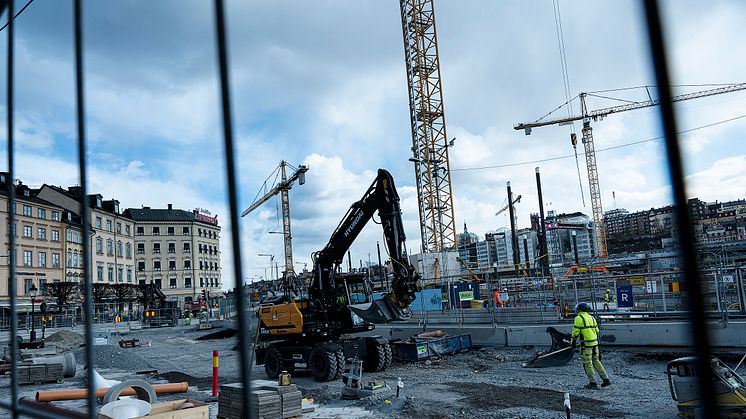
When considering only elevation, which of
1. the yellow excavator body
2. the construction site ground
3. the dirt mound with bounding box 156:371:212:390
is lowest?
the construction site ground

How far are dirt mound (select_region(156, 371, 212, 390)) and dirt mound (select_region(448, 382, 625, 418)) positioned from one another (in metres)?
6.89

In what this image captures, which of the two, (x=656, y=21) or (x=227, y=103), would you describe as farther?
(x=227, y=103)

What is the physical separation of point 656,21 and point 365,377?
14210mm

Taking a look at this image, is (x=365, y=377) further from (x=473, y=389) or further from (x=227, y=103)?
(x=227, y=103)

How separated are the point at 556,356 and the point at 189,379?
33.5 feet

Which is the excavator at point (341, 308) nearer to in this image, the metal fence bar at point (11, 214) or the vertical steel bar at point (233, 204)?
the metal fence bar at point (11, 214)

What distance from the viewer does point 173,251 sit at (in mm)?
87625

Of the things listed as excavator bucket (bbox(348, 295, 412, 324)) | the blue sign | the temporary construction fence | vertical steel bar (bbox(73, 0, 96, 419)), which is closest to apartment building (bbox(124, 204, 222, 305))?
the temporary construction fence

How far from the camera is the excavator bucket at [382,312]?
1412 cm

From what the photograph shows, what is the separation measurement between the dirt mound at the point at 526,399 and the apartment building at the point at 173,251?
7631 centimetres

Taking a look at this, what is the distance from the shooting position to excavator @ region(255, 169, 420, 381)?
14.3 metres

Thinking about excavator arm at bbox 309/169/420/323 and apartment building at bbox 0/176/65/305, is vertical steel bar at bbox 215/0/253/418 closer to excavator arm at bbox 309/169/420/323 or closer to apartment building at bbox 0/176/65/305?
excavator arm at bbox 309/169/420/323

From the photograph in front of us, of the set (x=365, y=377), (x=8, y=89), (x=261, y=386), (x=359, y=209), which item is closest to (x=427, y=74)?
(x=359, y=209)

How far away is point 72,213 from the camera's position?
183 ft
